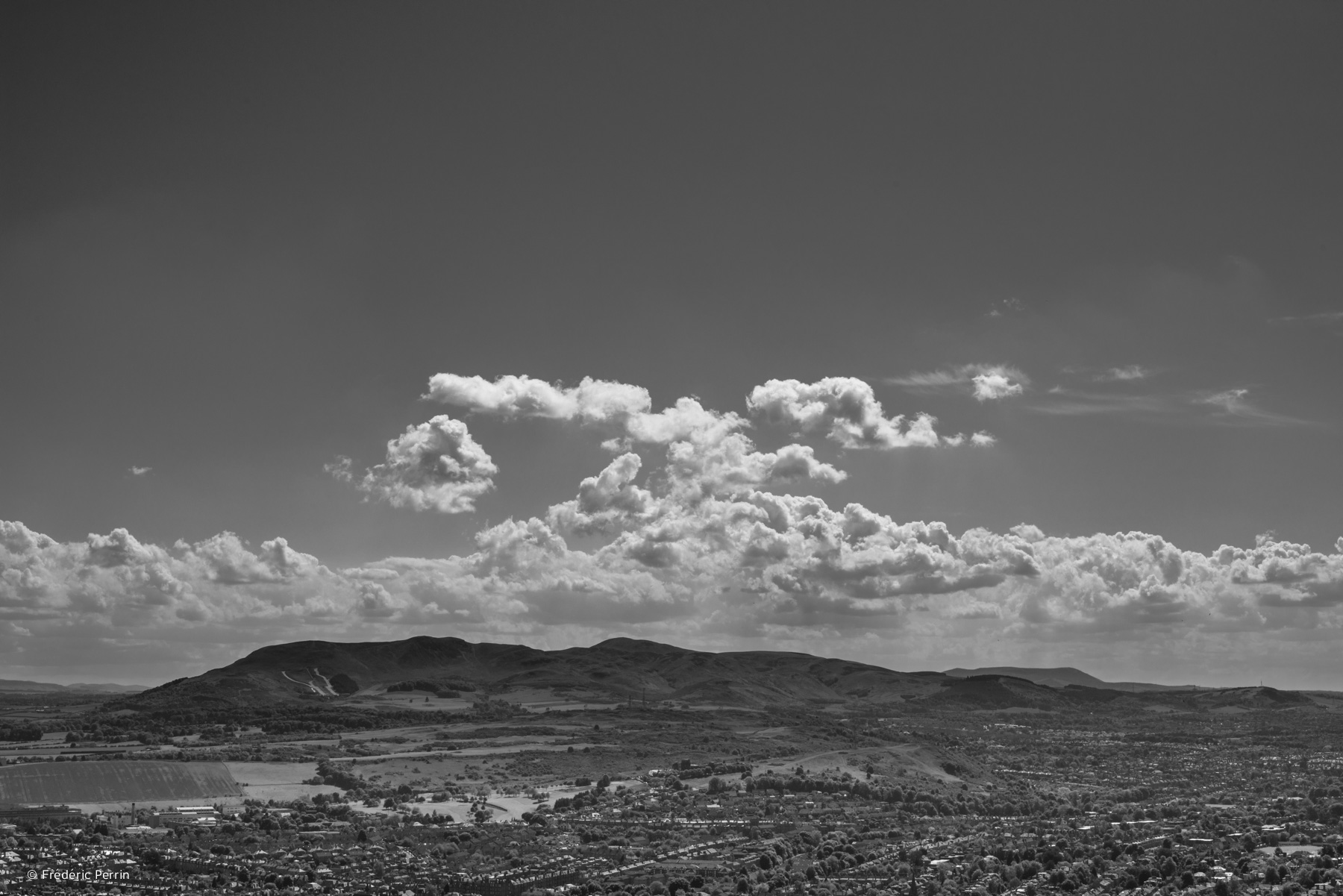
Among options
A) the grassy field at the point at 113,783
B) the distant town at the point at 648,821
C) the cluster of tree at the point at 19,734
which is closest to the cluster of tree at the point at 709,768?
the distant town at the point at 648,821

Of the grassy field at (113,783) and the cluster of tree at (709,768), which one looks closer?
the grassy field at (113,783)

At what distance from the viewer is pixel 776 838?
305 feet

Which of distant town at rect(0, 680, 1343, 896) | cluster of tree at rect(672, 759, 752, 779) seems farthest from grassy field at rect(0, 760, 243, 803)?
cluster of tree at rect(672, 759, 752, 779)

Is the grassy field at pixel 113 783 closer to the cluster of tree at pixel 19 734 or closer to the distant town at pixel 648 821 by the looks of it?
the distant town at pixel 648 821

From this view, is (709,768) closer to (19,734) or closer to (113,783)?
(113,783)

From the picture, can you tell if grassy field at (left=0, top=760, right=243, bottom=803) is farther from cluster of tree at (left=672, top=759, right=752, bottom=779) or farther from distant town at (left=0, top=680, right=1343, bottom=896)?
cluster of tree at (left=672, top=759, right=752, bottom=779)

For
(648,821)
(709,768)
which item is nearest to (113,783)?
(648,821)

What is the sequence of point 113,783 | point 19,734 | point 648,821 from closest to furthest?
point 648,821 → point 113,783 → point 19,734

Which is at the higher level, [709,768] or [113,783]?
[113,783]

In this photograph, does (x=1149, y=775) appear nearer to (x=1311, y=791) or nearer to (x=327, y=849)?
(x=1311, y=791)

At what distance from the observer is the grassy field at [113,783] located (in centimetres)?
11656

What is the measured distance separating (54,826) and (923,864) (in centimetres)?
6730

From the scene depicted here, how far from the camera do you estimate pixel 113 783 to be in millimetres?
123688

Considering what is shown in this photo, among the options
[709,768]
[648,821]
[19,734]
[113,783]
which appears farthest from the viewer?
[19,734]
